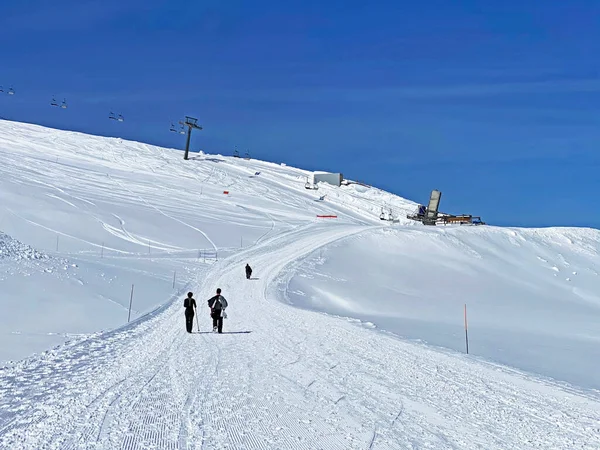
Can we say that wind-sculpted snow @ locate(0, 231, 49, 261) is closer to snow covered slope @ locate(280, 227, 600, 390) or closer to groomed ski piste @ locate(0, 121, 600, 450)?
groomed ski piste @ locate(0, 121, 600, 450)

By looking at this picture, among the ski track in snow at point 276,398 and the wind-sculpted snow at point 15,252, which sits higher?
the wind-sculpted snow at point 15,252

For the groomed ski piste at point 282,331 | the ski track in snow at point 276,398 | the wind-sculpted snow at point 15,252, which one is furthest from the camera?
the wind-sculpted snow at point 15,252

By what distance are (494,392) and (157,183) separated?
69498 millimetres

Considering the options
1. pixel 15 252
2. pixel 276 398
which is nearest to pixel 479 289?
pixel 15 252

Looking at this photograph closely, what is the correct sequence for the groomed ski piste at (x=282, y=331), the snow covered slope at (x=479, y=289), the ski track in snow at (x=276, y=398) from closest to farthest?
the ski track in snow at (x=276, y=398)
the groomed ski piste at (x=282, y=331)
the snow covered slope at (x=479, y=289)

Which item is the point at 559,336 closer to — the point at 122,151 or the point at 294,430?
the point at 294,430

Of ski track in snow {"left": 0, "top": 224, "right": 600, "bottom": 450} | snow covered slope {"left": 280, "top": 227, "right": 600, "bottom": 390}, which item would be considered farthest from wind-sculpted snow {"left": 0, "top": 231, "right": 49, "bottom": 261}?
snow covered slope {"left": 280, "top": 227, "right": 600, "bottom": 390}

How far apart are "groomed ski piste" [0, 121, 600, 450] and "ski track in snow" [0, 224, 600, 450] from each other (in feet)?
0.18

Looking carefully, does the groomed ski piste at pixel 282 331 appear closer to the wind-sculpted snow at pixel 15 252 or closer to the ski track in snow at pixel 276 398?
the ski track in snow at pixel 276 398

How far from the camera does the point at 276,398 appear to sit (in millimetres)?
10602

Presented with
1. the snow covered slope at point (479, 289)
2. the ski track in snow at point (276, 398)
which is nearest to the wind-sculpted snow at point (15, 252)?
the ski track in snow at point (276, 398)

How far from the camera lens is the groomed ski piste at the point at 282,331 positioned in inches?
351

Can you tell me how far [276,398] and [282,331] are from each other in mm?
9741

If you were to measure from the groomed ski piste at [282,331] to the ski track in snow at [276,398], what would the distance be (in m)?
0.05
